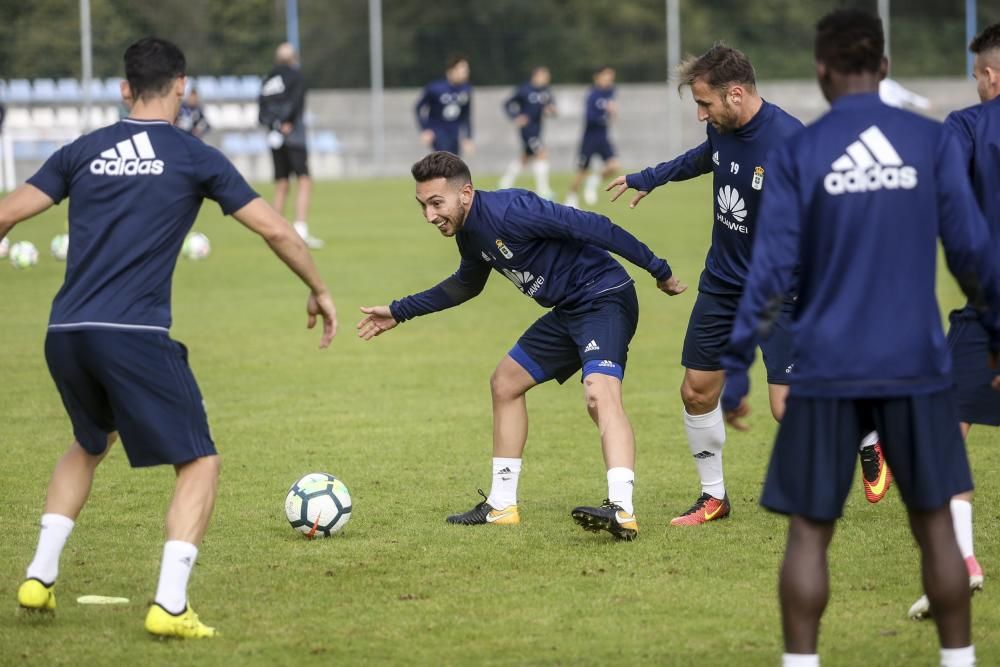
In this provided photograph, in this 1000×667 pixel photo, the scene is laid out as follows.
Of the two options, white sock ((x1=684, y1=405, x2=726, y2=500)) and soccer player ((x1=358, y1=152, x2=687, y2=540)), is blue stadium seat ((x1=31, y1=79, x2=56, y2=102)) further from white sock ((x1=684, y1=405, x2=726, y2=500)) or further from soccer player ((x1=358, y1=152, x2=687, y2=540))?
white sock ((x1=684, y1=405, x2=726, y2=500))

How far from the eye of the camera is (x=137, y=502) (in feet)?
24.3

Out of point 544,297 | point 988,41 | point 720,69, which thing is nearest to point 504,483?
point 544,297

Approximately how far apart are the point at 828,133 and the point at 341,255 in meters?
15.1

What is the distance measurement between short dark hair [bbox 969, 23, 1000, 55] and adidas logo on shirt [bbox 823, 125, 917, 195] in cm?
189

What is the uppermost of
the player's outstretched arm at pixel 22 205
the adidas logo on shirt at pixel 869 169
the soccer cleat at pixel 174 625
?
the player's outstretched arm at pixel 22 205

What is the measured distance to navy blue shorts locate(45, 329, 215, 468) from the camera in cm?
502

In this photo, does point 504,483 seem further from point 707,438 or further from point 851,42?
point 851,42

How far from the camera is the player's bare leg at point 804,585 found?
414 centimetres

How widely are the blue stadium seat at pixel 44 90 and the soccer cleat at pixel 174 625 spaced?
97.1 ft

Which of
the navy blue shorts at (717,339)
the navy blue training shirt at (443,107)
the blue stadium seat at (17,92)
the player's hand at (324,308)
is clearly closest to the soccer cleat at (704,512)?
the navy blue shorts at (717,339)

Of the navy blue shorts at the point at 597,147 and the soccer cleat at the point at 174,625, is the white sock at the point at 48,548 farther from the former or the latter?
the navy blue shorts at the point at 597,147

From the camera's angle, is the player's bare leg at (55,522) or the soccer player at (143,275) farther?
the player's bare leg at (55,522)

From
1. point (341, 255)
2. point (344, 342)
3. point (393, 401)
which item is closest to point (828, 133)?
point (393, 401)

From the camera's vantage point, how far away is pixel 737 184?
6.66 metres
